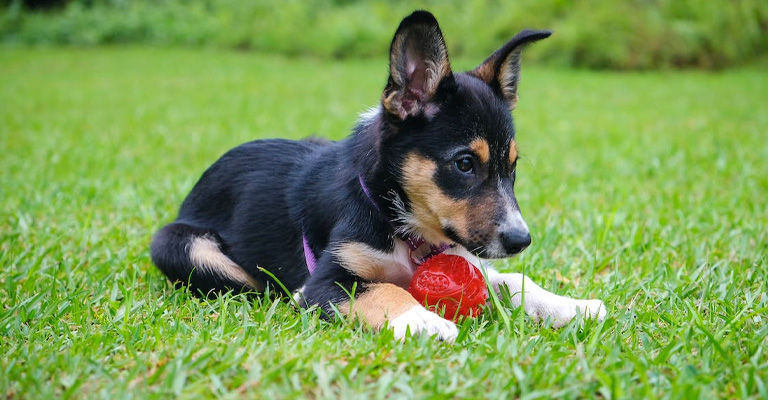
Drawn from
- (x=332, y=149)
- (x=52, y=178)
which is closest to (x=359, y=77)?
(x=52, y=178)

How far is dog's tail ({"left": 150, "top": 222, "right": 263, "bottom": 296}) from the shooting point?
12.3 ft

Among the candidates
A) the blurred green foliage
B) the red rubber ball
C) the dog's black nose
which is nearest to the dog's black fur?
the dog's black nose

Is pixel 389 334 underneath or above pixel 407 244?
underneath

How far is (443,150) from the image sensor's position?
10.5 feet

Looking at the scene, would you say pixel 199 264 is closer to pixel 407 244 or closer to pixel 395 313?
pixel 407 244

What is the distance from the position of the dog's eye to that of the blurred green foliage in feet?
55.2

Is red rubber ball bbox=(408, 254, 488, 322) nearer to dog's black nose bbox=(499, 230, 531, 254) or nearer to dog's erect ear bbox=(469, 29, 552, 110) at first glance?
dog's black nose bbox=(499, 230, 531, 254)

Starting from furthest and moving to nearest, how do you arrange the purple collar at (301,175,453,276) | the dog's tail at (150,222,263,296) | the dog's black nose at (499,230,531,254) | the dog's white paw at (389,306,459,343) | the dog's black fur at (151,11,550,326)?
the dog's tail at (150,222,263,296)
the purple collar at (301,175,453,276)
the dog's black fur at (151,11,550,326)
the dog's black nose at (499,230,531,254)
the dog's white paw at (389,306,459,343)

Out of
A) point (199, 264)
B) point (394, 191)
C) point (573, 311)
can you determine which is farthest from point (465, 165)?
point (199, 264)

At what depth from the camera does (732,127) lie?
10.2m

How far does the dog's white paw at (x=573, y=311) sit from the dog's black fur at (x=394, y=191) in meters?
0.44

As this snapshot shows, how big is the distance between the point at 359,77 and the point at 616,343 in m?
15.0

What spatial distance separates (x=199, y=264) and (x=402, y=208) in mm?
1217

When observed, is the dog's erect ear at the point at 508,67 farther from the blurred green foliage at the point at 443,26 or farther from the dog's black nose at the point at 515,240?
the blurred green foliage at the point at 443,26
